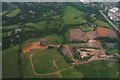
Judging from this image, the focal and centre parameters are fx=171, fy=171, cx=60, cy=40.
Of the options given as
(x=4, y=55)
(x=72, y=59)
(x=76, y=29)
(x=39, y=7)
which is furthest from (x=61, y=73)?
(x=39, y=7)

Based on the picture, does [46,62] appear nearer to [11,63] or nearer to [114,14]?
[11,63]

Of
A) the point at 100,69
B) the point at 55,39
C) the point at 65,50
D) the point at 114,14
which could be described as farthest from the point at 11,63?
the point at 114,14

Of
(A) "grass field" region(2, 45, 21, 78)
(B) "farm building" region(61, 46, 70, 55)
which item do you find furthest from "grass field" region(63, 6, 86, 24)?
(A) "grass field" region(2, 45, 21, 78)

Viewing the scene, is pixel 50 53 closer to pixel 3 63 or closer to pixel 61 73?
pixel 61 73

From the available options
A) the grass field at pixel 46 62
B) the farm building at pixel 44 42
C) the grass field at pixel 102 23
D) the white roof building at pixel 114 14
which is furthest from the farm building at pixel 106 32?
the grass field at pixel 46 62

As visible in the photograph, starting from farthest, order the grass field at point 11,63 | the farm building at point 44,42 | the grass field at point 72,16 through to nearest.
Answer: the grass field at point 72,16, the farm building at point 44,42, the grass field at point 11,63

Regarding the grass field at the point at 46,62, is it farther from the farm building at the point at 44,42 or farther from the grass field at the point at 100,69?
the farm building at the point at 44,42
